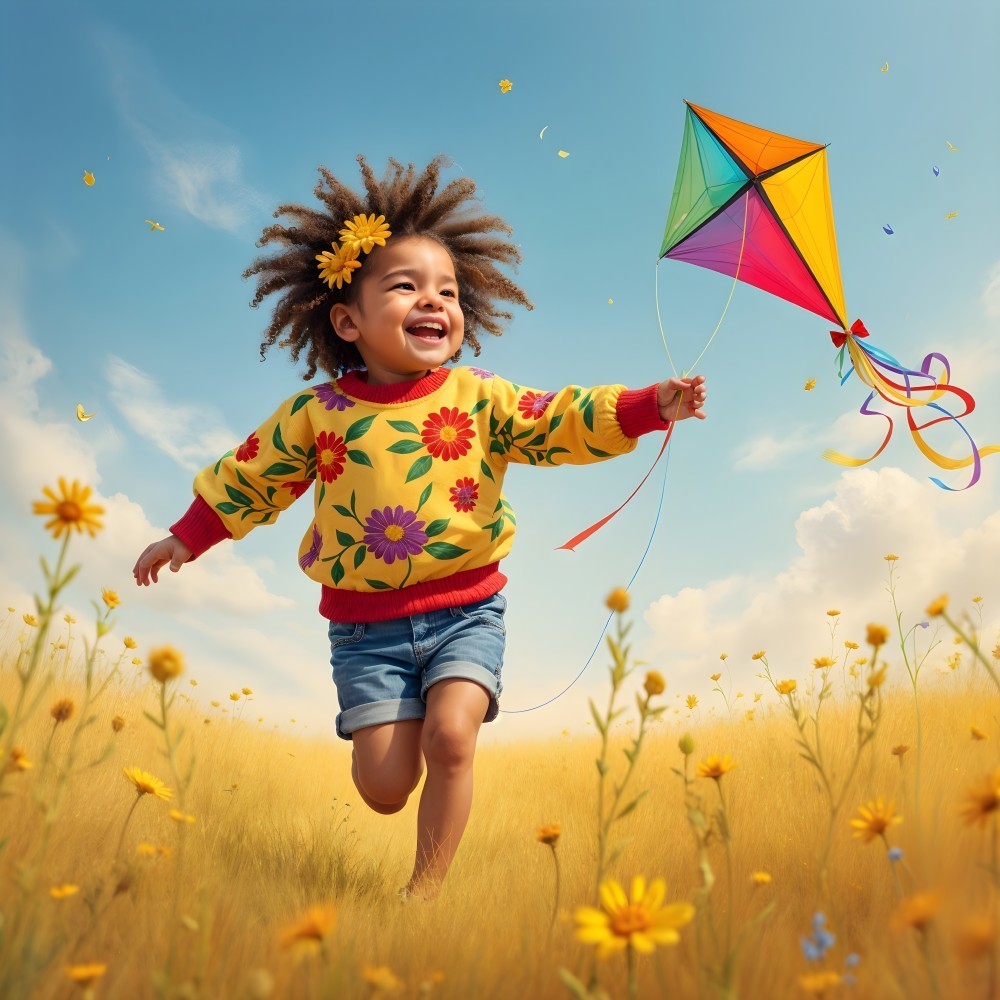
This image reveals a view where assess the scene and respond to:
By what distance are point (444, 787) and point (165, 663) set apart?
1.58m

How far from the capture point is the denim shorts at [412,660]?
9.34ft

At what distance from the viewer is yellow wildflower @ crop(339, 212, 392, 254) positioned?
3385 mm

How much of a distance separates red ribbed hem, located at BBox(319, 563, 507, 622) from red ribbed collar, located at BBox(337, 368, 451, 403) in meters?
0.73

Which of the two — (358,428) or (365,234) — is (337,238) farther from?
(358,428)

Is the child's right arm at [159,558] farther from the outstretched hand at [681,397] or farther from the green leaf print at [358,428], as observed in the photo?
the outstretched hand at [681,397]

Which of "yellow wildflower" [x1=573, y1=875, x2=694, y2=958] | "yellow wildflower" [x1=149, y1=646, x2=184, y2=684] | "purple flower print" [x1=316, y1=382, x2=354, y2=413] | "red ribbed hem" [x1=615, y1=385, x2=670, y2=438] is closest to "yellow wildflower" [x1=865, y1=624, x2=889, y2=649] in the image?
"yellow wildflower" [x1=573, y1=875, x2=694, y2=958]

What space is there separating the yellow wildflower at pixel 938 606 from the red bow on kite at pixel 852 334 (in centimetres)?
235

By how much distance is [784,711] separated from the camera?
4629 mm

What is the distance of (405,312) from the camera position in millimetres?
3203

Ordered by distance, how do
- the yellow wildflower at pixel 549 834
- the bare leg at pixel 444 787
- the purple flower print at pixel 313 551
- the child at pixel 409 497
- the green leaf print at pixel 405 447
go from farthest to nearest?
the purple flower print at pixel 313 551 → the green leaf print at pixel 405 447 → the child at pixel 409 497 → the bare leg at pixel 444 787 → the yellow wildflower at pixel 549 834

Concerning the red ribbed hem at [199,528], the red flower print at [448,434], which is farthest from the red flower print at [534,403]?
the red ribbed hem at [199,528]

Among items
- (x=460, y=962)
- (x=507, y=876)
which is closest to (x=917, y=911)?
(x=460, y=962)

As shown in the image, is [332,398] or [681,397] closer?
[681,397]

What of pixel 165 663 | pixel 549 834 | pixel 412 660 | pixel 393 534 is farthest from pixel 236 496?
pixel 549 834
